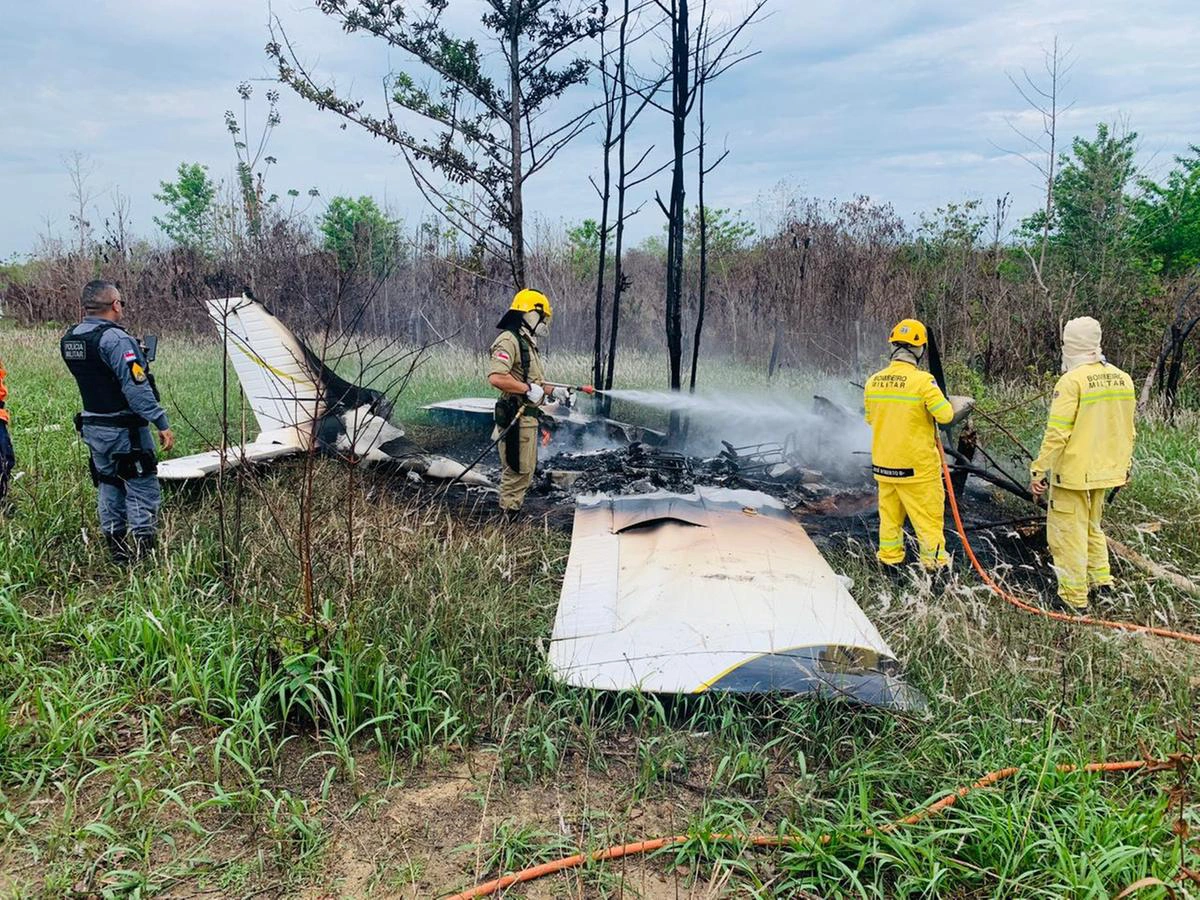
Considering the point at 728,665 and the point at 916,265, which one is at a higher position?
the point at 916,265

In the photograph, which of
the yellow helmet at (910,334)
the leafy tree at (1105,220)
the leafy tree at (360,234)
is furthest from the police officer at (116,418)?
the leafy tree at (1105,220)

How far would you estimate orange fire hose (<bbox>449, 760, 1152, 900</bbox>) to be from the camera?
2420mm

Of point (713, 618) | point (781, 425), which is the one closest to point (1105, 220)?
point (781, 425)

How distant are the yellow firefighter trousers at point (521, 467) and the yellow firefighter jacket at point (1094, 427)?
3.75 m

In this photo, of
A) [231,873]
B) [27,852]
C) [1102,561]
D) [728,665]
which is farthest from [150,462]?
[1102,561]

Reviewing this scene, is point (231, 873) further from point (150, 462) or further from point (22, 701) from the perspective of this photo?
point (150, 462)

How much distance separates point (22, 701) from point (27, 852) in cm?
100

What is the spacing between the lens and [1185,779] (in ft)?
9.50

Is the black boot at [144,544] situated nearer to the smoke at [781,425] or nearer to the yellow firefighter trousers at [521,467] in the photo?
the yellow firefighter trousers at [521,467]

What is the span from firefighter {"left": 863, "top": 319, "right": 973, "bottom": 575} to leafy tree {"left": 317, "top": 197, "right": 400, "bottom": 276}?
9969mm

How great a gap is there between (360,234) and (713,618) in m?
17.6

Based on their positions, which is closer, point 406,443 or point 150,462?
point 150,462

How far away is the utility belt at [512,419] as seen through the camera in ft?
20.7

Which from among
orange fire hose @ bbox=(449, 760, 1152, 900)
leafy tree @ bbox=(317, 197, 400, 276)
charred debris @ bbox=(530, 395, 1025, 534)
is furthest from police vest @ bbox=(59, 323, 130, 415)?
leafy tree @ bbox=(317, 197, 400, 276)
